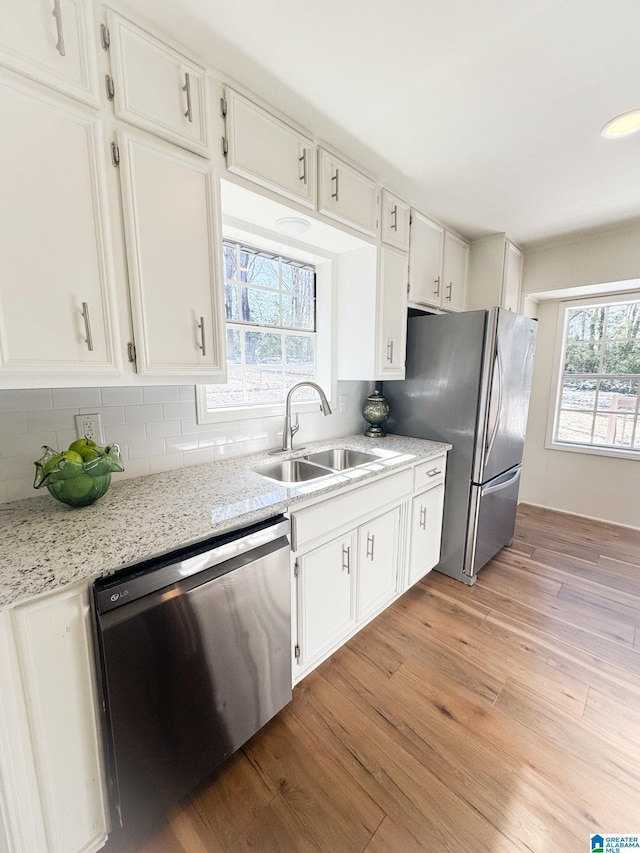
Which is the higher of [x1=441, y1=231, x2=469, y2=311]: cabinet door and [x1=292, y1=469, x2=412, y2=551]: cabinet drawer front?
[x1=441, y1=231, x2=469, y2=311]: cabinet door

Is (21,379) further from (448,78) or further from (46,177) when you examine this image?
(448,78)

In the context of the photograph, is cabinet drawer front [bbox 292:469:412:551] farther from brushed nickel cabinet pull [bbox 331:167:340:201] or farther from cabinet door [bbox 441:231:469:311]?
cabinet door [bbox 441:231:469:311]

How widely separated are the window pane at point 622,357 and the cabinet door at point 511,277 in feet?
3.20

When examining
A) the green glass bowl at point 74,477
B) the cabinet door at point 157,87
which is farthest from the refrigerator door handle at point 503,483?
the cabinet door at point 157,87

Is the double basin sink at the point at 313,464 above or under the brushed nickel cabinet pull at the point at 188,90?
under

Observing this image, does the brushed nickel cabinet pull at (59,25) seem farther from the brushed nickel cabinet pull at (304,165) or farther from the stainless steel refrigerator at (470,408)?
the stainless steel refrigerator at (470,408)

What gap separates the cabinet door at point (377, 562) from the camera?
5.70 feet

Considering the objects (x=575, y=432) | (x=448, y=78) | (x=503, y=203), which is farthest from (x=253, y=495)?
(x=575, y=432)

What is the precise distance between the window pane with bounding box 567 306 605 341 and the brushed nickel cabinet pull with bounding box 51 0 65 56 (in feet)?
12.8

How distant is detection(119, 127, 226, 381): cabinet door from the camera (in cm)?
113

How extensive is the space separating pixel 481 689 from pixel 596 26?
8.26 feet

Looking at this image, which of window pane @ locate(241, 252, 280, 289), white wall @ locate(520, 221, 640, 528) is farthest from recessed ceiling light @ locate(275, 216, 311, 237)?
white wall @ locate(520, 221, 640, 528)

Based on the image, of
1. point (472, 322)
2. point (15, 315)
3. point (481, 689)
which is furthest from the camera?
point (472, 322)

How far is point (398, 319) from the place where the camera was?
228cm
